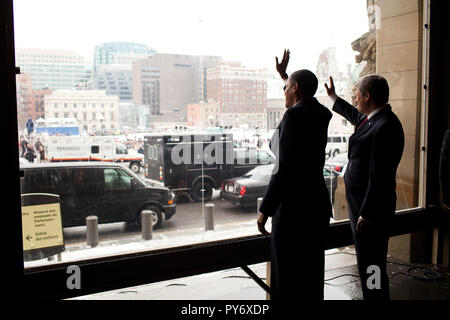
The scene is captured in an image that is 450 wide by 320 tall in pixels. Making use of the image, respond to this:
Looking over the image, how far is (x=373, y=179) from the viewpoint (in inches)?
93.7

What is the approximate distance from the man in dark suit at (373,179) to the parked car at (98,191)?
58.6 inches

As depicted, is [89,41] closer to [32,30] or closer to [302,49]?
[32,30]

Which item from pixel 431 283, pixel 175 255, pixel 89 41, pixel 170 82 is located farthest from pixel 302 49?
pixel 431 283

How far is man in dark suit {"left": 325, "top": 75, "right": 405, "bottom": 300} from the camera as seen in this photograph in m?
2.38

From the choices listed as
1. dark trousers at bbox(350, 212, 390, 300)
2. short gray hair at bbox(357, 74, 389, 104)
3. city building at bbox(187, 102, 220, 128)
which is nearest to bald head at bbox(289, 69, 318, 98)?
short gray hair at bbox(357, 74, 389, 104)

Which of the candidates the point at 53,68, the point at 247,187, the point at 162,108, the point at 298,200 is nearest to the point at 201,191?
the point at 247,187

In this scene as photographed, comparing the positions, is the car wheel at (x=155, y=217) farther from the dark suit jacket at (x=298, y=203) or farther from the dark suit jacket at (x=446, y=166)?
the dark suit jacket at (x=446, y=166)

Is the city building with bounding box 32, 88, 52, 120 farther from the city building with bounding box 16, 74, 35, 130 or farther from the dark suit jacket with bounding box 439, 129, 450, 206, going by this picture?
the dark suit jacket with bounding box 439, 129, 450, 206

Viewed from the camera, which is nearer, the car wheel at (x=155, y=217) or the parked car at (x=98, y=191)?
the parked car at (x=98, y=191)

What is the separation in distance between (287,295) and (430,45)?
3197mm

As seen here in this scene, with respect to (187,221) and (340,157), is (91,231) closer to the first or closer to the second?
(187,221)

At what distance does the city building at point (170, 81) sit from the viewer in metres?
3.17

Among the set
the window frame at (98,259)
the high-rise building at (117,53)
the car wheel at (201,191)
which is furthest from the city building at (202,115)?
the window frame at (98,259)

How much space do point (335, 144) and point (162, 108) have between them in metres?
2.06
